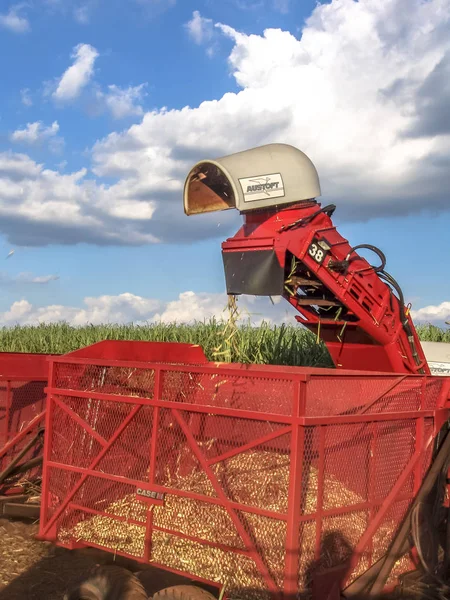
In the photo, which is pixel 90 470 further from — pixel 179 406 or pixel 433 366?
pixel 433 366

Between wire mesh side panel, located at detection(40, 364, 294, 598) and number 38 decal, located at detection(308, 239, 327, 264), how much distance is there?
1184 mm

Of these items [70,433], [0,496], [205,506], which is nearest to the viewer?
[205,506]

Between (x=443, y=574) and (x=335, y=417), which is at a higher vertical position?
(x=335, y=417)

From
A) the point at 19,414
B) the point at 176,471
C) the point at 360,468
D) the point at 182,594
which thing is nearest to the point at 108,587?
the point at 182,594

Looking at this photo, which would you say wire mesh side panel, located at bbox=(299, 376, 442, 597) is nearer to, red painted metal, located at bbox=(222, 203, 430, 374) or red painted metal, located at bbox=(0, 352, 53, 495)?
red painted metal, located at bbox=(222, 203, 430, 374)

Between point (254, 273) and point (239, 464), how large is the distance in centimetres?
146

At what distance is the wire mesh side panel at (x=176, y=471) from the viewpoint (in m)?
4.05

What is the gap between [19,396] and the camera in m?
6.98

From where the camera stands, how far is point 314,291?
5449 millimetres

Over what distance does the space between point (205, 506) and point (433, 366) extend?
11.2ft

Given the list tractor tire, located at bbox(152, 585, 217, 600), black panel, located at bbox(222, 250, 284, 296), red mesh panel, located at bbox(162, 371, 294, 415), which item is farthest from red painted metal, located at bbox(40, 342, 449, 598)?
black panel, located at bbox(222, 250, 284, 296)

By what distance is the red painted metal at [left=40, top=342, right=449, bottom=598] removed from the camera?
390 cm

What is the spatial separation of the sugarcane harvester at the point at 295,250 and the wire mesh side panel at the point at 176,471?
1.11 m

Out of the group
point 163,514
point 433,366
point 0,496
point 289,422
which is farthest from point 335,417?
point 0,496
